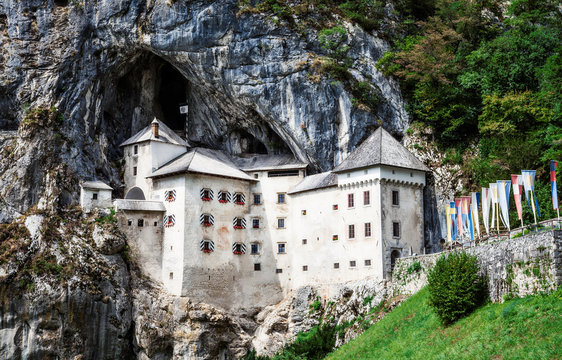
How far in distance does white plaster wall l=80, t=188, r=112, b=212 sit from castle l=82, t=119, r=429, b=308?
0.32 feet

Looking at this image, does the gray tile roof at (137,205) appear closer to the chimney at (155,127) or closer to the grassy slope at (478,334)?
the chimney at (155,127)

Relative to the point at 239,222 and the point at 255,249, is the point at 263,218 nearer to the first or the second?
the point at 239,222

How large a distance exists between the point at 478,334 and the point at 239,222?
1314 inches

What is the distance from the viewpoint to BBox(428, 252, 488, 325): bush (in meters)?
39.1

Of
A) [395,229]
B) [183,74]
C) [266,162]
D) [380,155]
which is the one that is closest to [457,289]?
[395,229]

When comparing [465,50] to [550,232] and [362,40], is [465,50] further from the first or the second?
[550,232]

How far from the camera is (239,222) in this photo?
6519 cm

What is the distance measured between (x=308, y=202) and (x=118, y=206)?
17404 millimetres

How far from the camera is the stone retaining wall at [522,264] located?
3425 cm

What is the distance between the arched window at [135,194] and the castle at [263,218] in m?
0.10

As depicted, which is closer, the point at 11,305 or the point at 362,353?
the point at 362,353

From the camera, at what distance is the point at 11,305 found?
5756cm

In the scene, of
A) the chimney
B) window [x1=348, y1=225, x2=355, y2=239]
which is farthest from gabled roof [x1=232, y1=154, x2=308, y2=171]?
window [x1=348, y1=225, x2=355, y2=239]

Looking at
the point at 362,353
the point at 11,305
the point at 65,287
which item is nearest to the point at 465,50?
the point at 362,353
